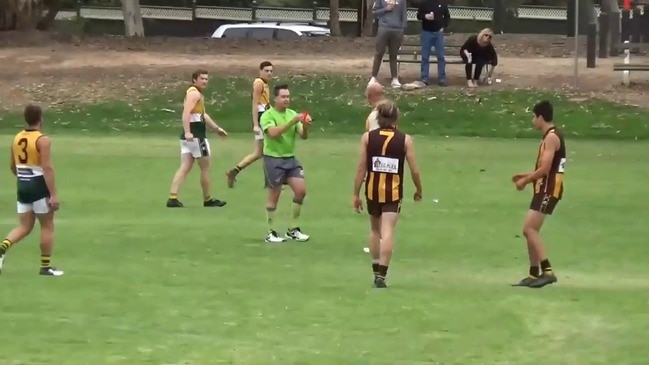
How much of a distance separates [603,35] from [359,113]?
29.0 feet

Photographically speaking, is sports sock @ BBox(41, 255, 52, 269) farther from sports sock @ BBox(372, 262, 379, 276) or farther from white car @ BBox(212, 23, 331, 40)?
white car @ BBox(212, 23, 331, 40)

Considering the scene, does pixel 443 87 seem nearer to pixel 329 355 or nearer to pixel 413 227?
pixel 413 227

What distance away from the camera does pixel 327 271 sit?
12.6 meters

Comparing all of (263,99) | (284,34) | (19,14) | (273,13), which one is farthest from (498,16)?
(263,99)

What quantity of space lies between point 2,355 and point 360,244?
6.29 metres

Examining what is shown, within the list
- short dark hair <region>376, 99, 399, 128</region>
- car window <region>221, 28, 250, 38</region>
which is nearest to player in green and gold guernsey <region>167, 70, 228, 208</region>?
short dark hair <region>376, 99, 399, 128</region>

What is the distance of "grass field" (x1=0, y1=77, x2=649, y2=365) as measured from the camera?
8.99 m

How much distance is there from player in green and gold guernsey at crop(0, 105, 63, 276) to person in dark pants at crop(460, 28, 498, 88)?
18.4 metres

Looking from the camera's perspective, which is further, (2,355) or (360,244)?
(360,244)

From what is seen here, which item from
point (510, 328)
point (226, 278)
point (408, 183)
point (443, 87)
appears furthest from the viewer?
point (443, 87)

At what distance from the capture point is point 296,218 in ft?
50.3

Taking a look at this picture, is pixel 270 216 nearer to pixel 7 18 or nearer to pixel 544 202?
pixel 544 202

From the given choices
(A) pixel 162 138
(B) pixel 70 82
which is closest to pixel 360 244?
(A) pixel 162 138

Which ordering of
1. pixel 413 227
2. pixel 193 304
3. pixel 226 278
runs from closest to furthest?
pixel 193 304 < pixel 226 278 < pixel 413 227
